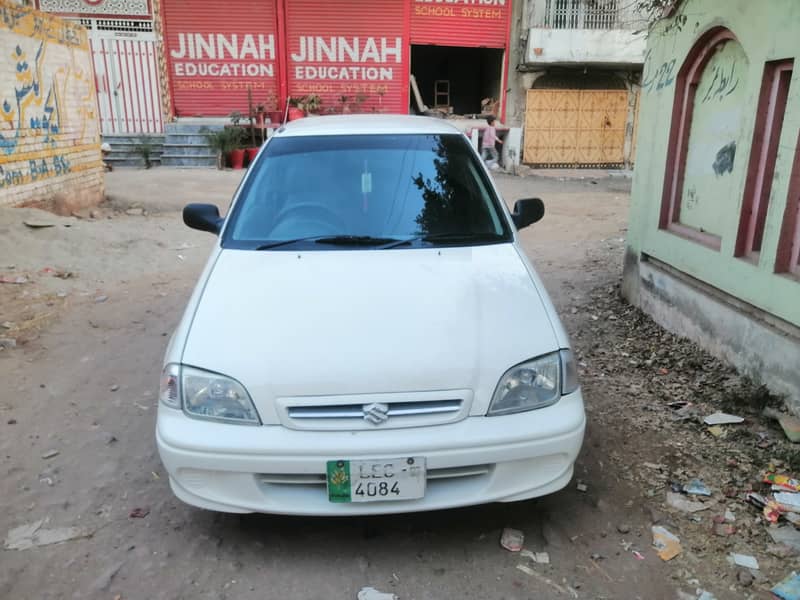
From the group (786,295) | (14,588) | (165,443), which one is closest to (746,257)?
(786,295)

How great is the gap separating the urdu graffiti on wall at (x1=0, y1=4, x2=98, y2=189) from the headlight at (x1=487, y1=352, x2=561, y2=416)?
7.68 meters

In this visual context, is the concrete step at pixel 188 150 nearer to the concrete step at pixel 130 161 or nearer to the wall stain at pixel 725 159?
the concrete step at pixel 130 161

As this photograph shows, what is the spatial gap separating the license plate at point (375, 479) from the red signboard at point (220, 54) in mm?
16257

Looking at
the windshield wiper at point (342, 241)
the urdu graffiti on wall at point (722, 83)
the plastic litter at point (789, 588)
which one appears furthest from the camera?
the urdu graffiti on wall at point (722, 83)

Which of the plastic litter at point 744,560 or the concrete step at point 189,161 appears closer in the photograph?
the plastic litter at point 744,560

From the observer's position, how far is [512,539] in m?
2.65

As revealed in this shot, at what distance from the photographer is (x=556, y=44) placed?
56.0 ft

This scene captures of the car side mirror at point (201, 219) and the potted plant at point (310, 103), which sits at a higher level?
the potted plant at point (310, 103)

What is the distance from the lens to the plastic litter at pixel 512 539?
261cm

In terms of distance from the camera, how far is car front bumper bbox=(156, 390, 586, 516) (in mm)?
2223

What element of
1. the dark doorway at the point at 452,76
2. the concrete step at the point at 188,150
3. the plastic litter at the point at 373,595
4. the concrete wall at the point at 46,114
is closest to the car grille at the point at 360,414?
the plastic litter at the point at 373,595

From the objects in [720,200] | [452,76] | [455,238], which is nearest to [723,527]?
[455,238]

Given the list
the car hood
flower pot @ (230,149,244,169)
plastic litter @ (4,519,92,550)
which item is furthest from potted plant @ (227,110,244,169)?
plastic litter @ (4,519,92,550)

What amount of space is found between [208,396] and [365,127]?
80.6 inches
